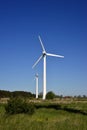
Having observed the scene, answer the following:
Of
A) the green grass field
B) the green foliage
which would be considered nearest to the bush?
the green grass field

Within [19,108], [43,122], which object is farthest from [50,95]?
[43,122]

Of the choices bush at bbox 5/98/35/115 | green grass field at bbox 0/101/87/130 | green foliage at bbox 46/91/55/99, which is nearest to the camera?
green grass field at bbox 0/101/87/130

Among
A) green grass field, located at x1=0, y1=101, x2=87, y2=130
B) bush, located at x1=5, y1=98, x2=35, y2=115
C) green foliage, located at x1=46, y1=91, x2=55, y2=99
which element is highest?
green foliage, located at x1=46, y1=91, x2=55, y2=99

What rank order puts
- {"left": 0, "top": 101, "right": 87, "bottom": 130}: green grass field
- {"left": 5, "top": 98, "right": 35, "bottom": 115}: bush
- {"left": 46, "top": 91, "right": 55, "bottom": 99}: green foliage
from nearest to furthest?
{"left": 0, "top": 101, "right": 87, "bottom": 130}: green grass field
{"left": 5, "top": 98, "right": 35, "bottom": 115}: bush
{"left": 46, "top": 91, "right": 55, "bottom": 99}: green foliage

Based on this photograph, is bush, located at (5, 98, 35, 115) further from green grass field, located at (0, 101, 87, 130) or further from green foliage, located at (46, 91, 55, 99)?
green foliage, located at (46, 91, 55, 99)

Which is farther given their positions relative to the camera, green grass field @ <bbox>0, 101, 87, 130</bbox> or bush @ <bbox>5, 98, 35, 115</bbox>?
bush @ <bbox>5, 98, 35, 115</bbox>

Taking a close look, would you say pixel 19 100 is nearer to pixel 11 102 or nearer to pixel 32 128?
pixel 11 102

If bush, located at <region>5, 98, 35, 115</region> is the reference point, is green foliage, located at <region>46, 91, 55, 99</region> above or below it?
above

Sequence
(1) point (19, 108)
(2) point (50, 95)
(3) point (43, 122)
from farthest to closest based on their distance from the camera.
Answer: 1. (2) point (50, 95)
2. (1) point (19, 108)
3. (3) point (43, 122)

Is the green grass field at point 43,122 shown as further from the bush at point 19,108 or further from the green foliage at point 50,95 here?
the green foliage at point 50,95

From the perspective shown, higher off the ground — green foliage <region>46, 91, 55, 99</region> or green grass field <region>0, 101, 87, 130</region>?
green foliage <region>46, 91, 55, 99</region>

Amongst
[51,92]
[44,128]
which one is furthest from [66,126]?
[51,92]

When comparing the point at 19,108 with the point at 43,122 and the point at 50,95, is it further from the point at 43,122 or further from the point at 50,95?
the point at 50,95

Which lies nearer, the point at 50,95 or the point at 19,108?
the point at 19,108
